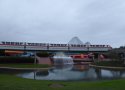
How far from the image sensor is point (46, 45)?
297 feet

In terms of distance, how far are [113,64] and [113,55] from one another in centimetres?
388

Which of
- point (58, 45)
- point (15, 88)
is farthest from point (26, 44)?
point (15, 88)

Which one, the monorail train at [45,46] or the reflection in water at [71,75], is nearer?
the reflection in water at [71,75]

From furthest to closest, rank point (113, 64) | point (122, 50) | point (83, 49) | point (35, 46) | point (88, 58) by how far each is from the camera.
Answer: point (83, 49) < point (35, 46) < point (88, 58) < point (122, 50) < point (113, 64)

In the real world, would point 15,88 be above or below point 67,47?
below

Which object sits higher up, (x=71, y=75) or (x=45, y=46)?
(x=45, y=46)

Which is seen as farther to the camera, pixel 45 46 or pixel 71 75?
pixel 45 46

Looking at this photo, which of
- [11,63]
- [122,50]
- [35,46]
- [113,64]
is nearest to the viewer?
[11,63]

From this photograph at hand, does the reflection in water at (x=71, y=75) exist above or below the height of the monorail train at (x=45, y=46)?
below

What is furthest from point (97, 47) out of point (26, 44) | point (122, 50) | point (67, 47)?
point (122, 50)

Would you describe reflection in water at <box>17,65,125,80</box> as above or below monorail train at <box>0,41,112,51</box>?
below

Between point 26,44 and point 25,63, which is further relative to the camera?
point 26,44

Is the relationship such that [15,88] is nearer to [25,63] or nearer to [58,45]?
[25,63]

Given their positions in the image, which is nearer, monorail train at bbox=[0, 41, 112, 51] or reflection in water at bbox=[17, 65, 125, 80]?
reflection in water at bbox=[17, 65, 125, 80]
